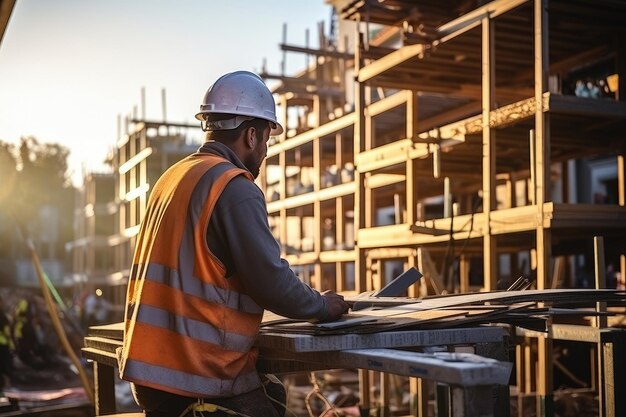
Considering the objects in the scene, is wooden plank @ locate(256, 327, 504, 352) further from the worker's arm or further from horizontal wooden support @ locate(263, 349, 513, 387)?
the worker's arm

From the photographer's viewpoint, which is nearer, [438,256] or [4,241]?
[438,256]

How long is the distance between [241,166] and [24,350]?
15.7m

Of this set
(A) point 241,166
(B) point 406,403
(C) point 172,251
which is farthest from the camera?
(B) point 406,403

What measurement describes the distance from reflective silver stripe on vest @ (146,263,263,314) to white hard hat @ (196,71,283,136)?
750 mm

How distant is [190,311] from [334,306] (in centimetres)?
63

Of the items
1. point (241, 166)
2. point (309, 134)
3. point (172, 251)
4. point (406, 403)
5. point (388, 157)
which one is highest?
point (309, 134)

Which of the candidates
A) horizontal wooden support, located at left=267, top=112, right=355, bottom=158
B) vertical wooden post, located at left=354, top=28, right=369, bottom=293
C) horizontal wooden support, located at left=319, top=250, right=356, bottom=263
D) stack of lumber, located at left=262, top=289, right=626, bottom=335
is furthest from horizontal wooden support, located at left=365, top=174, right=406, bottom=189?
stack of lumber, located at left=262, top=289, right=626, bottom=335

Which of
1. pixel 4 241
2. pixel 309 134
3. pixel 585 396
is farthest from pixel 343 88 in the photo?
pixel 4 241

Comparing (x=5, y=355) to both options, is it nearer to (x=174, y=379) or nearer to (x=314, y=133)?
(x=314, y=133)

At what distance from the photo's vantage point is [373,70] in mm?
10859

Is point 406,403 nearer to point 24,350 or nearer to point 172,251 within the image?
point 24,350

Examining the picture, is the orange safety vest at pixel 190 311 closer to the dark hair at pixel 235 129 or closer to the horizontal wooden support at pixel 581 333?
the dark hair at pixel 235 129

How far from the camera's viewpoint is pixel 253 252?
11.5 feet

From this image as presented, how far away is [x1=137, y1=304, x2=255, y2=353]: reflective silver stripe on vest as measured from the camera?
3541mm
